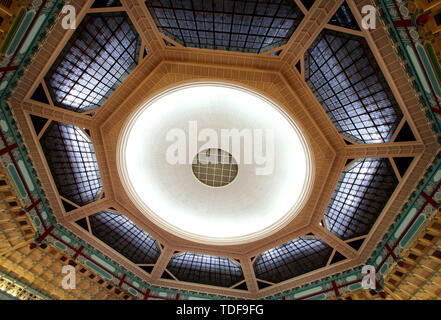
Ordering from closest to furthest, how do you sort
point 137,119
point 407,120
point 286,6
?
point 286,6
point 407,120
point 137,119

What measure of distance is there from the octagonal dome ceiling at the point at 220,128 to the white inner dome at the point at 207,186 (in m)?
0.13

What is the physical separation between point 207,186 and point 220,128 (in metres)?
5.93

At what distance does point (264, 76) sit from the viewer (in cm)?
1788

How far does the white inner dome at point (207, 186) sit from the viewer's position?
69.9 feet

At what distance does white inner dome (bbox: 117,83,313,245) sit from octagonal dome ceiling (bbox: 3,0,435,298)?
0.44 feet

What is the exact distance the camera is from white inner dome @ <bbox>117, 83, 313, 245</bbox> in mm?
21312

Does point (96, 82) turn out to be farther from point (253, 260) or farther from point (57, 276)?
point (253, 260)

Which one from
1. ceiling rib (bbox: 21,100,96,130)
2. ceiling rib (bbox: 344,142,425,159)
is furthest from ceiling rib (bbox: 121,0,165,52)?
ceiling rib (bbox: 344,142,425,159)

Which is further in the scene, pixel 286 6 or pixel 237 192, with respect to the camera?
pixel 237 192

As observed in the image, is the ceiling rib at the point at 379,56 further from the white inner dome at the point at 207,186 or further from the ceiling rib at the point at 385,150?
the white inner dome at the point at 207,186

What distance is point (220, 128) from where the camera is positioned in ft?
76.9

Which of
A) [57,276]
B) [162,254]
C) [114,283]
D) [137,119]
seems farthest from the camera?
[162,254]

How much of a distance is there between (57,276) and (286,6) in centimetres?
2566

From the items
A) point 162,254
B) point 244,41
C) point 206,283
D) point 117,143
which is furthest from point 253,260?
point 244,41
